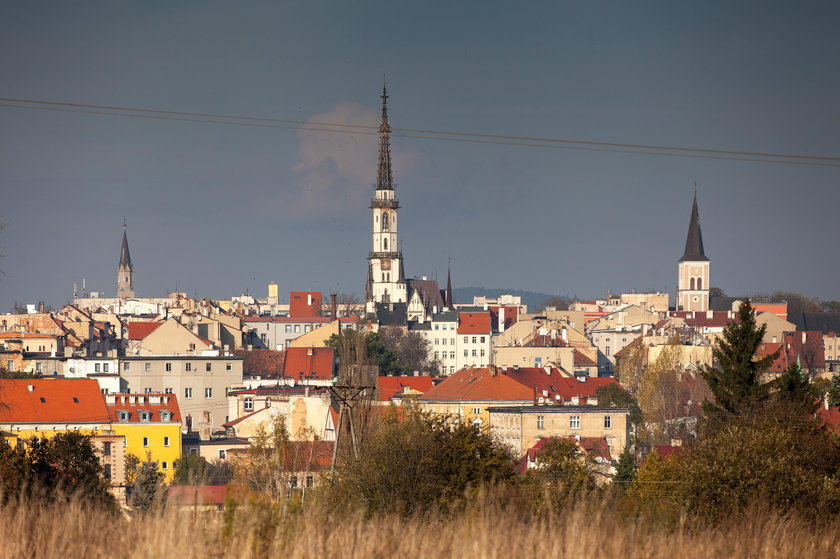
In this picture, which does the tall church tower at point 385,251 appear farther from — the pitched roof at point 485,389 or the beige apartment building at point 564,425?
the beige apartment building at point 564,425

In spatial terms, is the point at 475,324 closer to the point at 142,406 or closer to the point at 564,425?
the point at 142,406

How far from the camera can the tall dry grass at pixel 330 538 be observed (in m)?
9.52

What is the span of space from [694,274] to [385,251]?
39731mm

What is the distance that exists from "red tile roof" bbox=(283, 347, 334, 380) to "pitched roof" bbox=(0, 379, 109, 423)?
2937cm

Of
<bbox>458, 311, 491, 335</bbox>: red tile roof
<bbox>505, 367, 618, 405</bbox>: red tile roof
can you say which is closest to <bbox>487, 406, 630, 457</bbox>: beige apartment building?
<bbox>505, 367, 618, 405</bbox>: red tile roof

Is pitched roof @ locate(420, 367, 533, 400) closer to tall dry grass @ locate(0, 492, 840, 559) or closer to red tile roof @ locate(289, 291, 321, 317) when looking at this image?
tall dry grass @ locate(0, 492, 840, 559)

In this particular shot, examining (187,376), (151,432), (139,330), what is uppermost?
(139,330)

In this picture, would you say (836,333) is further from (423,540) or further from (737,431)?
(423,540)

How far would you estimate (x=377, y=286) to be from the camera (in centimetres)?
15188

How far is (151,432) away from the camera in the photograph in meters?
52.1

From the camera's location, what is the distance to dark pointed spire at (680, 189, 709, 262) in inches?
6575

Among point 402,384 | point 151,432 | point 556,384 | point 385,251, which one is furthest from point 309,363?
point 385,251

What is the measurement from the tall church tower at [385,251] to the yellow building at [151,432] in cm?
9527

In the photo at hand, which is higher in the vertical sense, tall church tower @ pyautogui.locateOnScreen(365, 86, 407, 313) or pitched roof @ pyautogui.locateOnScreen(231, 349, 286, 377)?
tall church tower @ pyautogui.locateOnScreen(365, 86, 407, 313)
